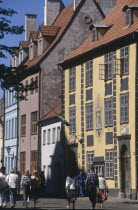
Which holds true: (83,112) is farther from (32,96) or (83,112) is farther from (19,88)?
(19,88)

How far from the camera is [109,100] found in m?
47.8

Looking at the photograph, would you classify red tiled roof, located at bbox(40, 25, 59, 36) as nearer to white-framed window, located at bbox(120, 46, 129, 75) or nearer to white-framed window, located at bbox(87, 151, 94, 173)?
white-framed window, located at bbox(87, 151, 94, 173)

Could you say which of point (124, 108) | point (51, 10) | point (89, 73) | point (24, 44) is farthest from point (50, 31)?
point (124, 108)

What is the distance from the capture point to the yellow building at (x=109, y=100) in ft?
146

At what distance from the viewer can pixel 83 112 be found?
2067 inches

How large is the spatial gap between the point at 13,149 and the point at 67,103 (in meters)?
18.3

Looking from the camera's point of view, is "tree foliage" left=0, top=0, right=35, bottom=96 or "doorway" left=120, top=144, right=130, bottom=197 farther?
"doorway" left=120, top=144, right=130, bottom=197

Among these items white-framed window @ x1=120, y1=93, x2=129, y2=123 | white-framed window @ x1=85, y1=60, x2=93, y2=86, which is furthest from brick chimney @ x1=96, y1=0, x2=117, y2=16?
white-framed window @ x1=120, y1=93, x2=129, y2=123

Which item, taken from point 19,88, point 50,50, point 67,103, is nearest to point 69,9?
point 50,50

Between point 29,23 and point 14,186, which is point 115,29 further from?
point 29,23

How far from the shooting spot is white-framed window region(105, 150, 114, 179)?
47438mm

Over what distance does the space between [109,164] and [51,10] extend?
25709 millimetres

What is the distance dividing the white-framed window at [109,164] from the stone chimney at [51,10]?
24.1 m

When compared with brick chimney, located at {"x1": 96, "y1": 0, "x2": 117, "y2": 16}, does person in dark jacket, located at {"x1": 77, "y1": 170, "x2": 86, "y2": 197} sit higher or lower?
lower
